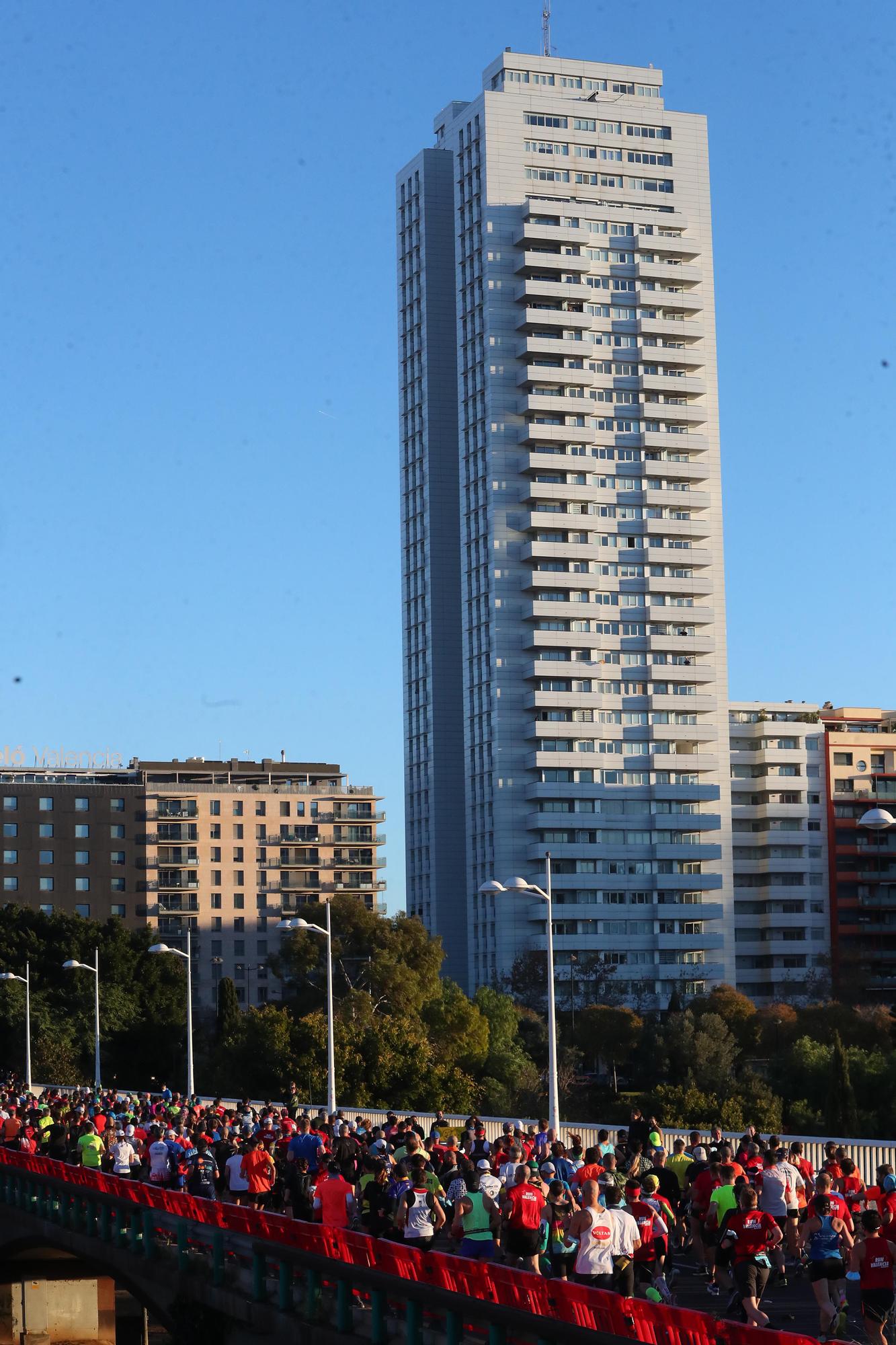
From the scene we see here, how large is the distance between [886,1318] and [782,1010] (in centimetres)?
9522

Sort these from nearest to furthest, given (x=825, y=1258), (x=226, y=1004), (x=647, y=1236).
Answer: (x=825, y=1258)
(x=647, y=1236)
(x=226, y=1004)

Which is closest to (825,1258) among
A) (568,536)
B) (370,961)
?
(370,961)

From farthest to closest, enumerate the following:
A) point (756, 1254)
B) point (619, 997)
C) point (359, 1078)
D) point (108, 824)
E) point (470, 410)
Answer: point (108, 824)
point (470, 410)
point (619, 997)
point (359, 1078)
point (756, 1254)

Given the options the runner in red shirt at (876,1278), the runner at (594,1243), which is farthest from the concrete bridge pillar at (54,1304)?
the runner in red shirt at (876,1278)

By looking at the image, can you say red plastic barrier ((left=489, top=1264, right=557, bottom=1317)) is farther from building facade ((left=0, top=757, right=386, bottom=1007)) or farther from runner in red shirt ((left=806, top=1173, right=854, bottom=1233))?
building facade ((left=0, top=757, right=386, bottom=1007))

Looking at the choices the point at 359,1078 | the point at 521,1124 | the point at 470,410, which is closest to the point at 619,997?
the point at 470,410

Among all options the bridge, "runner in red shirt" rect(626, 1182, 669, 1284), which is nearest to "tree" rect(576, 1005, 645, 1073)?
the bridge

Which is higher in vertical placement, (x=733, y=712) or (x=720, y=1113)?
(x=733, y=712)

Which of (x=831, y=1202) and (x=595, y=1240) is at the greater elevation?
(x=831, y=1202)

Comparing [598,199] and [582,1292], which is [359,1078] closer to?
[582,1292]

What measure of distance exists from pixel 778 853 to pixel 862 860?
6.75m

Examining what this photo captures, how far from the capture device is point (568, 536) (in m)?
148

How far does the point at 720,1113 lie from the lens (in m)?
77.4

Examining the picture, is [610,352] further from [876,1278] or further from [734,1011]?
[876,1278]
